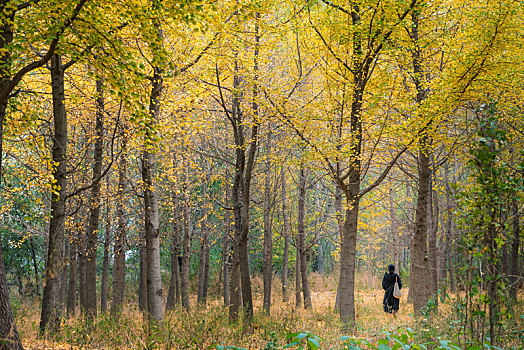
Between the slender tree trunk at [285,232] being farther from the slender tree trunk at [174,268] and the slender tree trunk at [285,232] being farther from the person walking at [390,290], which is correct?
the slender tree trunk at [174,268]

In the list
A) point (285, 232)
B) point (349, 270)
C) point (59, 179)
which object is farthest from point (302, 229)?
point (59, 179)

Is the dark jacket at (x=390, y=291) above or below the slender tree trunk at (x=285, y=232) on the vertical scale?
below

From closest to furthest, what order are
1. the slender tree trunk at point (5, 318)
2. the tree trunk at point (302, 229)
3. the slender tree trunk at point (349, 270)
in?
the slender tree trunk at point (5, 318) < the slender tree trunk at point (349, 270) < the tree trunk at point (302, 229)

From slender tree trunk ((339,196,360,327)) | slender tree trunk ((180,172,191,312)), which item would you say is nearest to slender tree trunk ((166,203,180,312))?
slender tree trunk ((180,172,191,312))

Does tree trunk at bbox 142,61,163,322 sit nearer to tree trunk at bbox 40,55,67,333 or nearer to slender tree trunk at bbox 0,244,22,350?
tree trunk at bbox 40,55,67,333

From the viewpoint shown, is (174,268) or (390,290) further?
(174,268)

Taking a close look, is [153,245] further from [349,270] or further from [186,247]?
[186,247]

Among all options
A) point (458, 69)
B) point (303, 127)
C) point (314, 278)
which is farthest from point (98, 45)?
point (314, 278)

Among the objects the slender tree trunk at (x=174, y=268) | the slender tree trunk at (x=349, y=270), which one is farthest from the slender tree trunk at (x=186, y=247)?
the slender tree trunk at (x=349, y=270)

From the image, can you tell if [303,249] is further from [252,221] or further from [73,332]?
[73,332]

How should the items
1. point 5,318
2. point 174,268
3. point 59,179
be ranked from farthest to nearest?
point 174,268 < point 59,179 < point 5,318

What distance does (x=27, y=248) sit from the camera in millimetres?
20656

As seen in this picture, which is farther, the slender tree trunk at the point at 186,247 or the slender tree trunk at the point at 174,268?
the slender tree trunk at the point at 174,268

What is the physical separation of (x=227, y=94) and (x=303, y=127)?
416 centimetres
